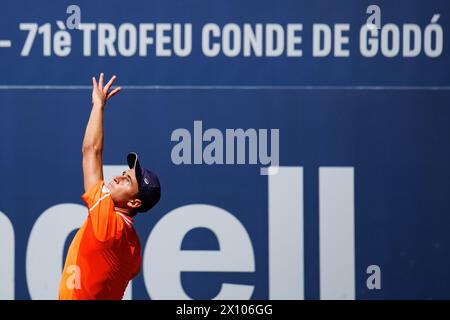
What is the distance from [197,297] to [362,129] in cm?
108

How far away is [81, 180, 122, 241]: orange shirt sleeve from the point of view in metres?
3.93

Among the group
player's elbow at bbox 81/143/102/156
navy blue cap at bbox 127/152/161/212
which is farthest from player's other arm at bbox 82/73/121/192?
navy blue cap at bbox 127/152/161/212

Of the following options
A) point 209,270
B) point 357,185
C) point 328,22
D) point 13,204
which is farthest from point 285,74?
point 13,204

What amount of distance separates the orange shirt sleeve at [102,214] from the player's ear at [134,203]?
101 millimetres

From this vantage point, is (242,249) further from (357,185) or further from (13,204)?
(13,204)

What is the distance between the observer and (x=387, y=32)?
15.4 feet

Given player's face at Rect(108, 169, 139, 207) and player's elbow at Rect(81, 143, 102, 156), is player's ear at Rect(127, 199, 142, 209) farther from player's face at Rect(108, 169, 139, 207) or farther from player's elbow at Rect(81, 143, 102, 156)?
player's elbow at Rect(81, 143, 102, 156)

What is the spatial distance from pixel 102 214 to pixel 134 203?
0.63ft

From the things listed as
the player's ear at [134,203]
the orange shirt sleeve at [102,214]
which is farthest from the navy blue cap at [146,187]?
the orange shirt sleeve at [102,214]

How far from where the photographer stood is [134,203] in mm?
4109

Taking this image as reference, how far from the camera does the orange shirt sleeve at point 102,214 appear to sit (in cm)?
393

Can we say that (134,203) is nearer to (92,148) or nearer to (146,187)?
(146,187)

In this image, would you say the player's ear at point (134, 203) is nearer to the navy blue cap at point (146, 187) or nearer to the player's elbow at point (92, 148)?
the navy blue cap at point (146, 187)

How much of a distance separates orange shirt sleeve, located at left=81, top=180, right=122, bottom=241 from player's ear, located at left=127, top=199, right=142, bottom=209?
0.10 m
